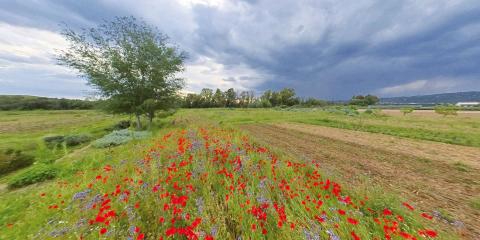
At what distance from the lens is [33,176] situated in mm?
6770

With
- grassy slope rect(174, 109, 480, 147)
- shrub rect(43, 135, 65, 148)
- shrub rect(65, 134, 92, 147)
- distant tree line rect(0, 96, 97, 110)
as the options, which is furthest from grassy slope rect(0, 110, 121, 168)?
distant tree line rect(0, 96, 97, 110)

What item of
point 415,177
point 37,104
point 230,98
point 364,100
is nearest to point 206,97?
point 230,98

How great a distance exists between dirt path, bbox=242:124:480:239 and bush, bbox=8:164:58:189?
10551mm

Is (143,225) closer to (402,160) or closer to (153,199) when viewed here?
(153,199)

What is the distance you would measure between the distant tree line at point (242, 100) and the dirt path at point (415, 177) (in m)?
91.9

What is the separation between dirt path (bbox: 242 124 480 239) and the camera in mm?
4488

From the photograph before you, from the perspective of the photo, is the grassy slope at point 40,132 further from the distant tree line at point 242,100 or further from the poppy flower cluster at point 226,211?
the distant tree line at point 242,100

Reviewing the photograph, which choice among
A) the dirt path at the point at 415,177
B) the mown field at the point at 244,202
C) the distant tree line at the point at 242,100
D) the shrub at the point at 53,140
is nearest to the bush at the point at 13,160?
the mown field at the point at 244,202

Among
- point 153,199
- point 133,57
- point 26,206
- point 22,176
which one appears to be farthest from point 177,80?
point 153,199

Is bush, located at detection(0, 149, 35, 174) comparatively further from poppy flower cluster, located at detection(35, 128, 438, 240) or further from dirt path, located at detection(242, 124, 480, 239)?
dirt path, located at detection(242, 124, 480, 239)

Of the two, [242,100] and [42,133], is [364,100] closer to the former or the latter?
[242,100]

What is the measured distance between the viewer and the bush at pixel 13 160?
827 centimetres

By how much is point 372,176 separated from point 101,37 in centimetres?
2253

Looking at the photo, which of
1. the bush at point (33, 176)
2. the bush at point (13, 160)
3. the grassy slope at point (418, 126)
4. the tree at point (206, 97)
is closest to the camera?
the bush at point (33, 176)
